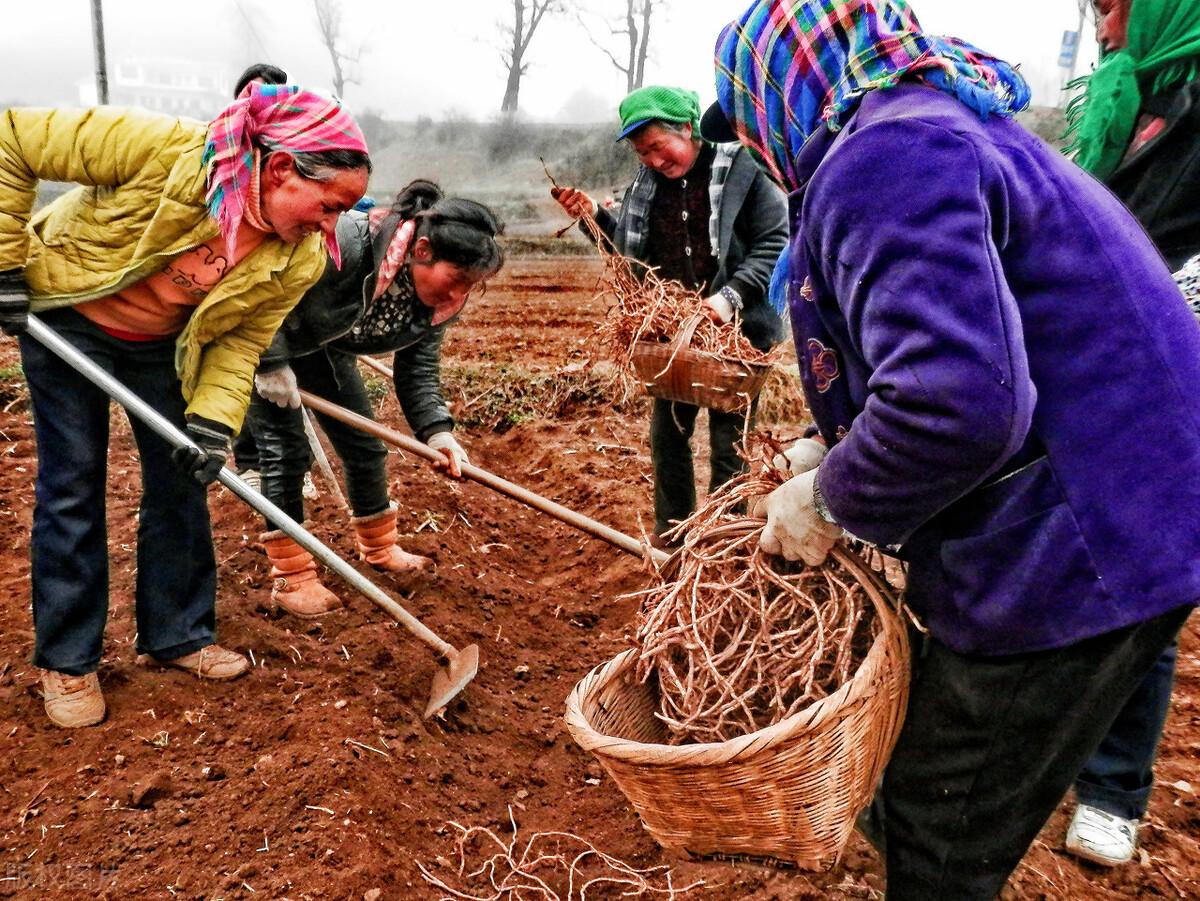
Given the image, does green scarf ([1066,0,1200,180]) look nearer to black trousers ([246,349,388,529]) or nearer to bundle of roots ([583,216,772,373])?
bundle of roots ([583,216,772,373])

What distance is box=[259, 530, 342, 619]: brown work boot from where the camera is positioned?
3.44 meters

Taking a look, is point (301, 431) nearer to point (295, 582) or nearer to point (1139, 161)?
point (295, 582)

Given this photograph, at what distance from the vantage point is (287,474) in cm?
341

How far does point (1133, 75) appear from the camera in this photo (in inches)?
84.9

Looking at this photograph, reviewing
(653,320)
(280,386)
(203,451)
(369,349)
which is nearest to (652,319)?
(653,320)

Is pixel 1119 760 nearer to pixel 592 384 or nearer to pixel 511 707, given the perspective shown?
pixel 511 707

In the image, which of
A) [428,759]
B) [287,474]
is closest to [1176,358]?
[428,759]

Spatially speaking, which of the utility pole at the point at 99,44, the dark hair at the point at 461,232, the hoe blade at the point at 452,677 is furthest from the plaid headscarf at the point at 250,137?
the utility pole at the point at 99,44

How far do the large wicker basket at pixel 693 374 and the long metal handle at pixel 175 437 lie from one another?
46.8 inches

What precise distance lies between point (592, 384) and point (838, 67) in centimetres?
513

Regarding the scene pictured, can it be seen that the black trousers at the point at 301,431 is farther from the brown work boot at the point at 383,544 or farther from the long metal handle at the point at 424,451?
the brown work boot at the point at 383,544

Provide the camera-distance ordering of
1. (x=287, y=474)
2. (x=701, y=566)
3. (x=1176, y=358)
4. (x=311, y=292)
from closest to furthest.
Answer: (x=1176, y=358)
(x=701, y=566)
(x=311, y=292)
(x=287, y=474)

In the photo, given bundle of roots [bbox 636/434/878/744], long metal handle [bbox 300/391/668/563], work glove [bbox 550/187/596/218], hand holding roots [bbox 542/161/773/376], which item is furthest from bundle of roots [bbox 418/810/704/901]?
work glove [bbox 550/187/596/218]

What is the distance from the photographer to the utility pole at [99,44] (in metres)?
8.73
